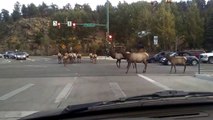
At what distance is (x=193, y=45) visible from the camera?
92375mm

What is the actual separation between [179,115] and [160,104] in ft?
0.62

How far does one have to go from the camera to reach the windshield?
20.5 meters

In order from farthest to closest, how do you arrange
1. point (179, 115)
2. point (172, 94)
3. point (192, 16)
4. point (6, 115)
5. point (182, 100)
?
point (192, 16) → point (6, 115) → point (172, 94) → point (182, 100) → point (179, 115)

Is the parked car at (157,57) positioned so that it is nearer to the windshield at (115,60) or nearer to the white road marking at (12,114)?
the windshield at (115,60)

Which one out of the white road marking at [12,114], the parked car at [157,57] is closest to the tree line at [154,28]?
A: the parked car at [157,57]

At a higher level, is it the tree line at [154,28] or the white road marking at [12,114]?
the tree line at [154,28]

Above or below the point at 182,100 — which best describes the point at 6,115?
below

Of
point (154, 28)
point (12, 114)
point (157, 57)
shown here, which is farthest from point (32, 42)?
point (12, 114)

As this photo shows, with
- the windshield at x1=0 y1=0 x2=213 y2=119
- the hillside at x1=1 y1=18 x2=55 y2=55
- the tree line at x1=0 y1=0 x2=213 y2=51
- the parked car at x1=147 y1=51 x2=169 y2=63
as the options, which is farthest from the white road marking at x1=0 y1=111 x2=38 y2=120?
the hillside at x1=1 y1=18 x2=55 y2=55

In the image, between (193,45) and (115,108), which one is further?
(193,45)

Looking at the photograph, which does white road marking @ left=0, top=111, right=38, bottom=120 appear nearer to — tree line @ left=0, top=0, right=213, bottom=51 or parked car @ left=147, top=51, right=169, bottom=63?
parked car @ left=147, top=51, right=169, bottom=63

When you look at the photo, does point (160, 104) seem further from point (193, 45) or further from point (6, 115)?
point (193, 45)

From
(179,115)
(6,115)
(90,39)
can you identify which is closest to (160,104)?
(179,115)

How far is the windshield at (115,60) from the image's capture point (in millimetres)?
20531
